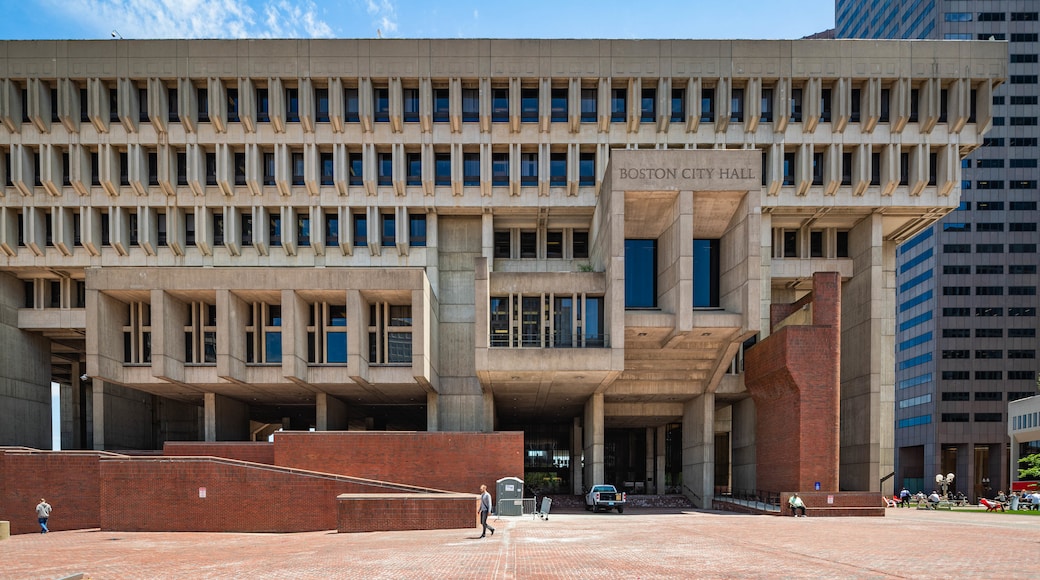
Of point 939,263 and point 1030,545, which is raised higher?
point 939,263

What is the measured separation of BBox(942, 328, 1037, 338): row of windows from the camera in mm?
79250

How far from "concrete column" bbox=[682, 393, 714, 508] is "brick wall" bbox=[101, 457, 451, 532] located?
67.9 ft

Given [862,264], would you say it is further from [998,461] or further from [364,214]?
[998,461]

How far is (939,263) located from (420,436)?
8072cm

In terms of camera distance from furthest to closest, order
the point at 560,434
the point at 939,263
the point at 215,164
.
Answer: the point at 939,263, the point at 560,434, the point at 215,164

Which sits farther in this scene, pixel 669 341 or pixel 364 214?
pixel 364 214

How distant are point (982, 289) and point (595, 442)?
72889 millimetres

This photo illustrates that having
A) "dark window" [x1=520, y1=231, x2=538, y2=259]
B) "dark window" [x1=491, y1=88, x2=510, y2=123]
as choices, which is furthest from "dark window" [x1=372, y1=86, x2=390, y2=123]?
"dark window" [x1=520, y1=231, x2=538, y2=259]

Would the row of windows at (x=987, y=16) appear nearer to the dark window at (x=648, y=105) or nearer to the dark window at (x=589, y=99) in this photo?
the dark window at (x=648, y=105)

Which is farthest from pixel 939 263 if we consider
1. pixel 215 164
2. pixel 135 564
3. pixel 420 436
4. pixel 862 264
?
pixel 135 564

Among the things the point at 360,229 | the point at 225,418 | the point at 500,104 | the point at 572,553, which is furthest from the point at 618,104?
the point at 225,418

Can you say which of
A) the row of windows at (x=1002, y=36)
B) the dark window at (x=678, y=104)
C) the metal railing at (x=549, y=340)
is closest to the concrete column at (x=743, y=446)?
the metal railing at (x=549, y=340)

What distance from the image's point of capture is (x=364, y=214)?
37500 mm

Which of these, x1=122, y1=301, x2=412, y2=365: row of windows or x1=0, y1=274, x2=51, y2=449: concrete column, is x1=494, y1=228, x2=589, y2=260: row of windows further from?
x1=0, y1=274, x2=51, y2=449: concrete column
